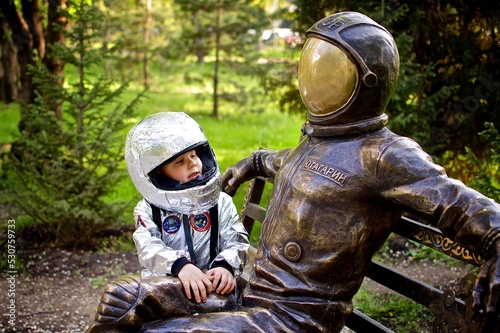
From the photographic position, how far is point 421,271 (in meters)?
5.80

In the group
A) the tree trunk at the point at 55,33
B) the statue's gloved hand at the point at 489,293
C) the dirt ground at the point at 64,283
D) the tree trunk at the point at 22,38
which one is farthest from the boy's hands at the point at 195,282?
the tree trunk at the point at 22,38

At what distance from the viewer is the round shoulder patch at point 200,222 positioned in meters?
2.87

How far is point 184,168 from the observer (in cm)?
281

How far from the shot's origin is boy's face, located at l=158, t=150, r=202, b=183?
281 cm

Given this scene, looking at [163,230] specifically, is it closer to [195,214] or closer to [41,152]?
[195,214]

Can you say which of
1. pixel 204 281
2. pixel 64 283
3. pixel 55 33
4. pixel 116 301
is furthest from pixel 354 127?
pixel 55 33

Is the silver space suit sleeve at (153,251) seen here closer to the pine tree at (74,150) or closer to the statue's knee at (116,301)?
the statue's knee at (116,301)

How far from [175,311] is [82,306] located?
2927mm

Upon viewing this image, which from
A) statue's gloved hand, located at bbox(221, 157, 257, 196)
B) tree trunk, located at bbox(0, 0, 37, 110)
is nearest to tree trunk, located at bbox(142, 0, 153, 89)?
tree trunk, located at bbox(0, 0, 37, 110)

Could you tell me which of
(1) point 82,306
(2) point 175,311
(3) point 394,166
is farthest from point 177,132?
(1) point 82,306

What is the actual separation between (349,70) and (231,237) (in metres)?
0.94

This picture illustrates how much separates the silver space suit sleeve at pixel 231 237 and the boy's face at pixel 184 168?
23 cm

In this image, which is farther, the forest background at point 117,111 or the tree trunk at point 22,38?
the tree trunk at point 22,38

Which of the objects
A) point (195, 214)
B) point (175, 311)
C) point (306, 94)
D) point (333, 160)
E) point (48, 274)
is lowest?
point (48, 274)
